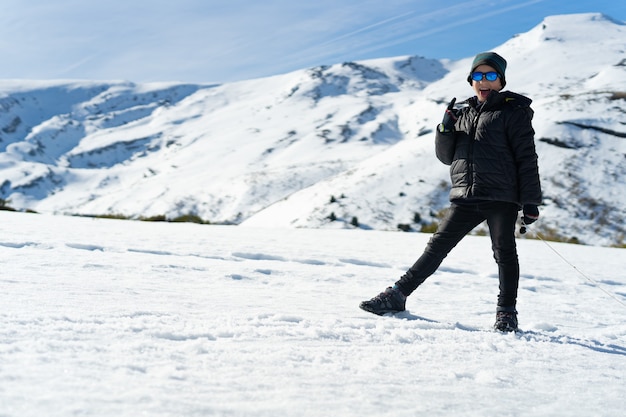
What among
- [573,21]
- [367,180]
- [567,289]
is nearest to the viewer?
[567,289]

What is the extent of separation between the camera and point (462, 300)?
14.8 feet

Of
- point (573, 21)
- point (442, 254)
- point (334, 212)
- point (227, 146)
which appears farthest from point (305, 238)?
point (573, 21)

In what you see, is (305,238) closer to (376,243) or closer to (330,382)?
(376,243)

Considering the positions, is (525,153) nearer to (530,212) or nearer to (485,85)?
(530,212)

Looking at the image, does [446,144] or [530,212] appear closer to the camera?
[530,212]

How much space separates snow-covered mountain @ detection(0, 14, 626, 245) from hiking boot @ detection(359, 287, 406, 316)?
23198 mm

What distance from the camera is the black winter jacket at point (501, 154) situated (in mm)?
3260

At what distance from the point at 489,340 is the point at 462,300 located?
1.60 m

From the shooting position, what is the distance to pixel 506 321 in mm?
3348

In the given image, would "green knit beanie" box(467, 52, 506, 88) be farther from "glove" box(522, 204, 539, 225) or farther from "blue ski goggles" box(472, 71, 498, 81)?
"glove" box(522, 204, 539, 225)

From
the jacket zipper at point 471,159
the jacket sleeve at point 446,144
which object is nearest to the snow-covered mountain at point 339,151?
the jacket sleeve at point 446,144

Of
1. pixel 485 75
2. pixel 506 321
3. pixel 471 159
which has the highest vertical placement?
pixel 485 75

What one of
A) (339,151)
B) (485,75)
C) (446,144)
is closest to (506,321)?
(446,144)

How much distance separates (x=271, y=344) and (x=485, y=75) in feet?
8.44
